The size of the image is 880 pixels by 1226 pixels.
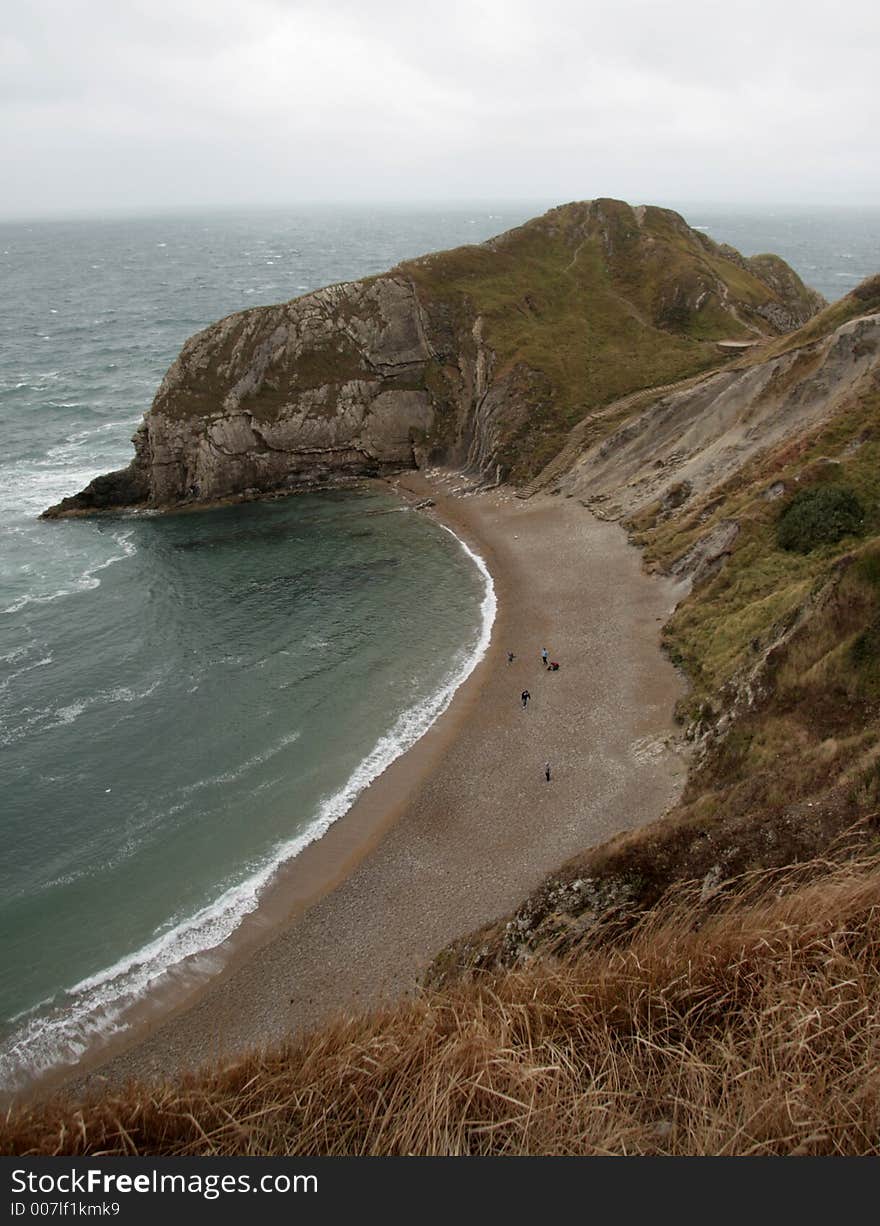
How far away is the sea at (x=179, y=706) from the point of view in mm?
28172

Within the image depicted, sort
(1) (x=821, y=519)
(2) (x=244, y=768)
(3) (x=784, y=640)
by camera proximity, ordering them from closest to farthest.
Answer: (3) (x=784, y=640), (2) (x=244, y=768), (1) (x=821, y=519)

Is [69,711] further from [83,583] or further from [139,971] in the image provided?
[83,583]

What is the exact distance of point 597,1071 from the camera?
22.6 feet

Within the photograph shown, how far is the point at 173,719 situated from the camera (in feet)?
135

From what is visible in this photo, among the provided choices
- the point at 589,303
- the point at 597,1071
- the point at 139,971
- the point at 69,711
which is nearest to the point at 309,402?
the point at 589,303

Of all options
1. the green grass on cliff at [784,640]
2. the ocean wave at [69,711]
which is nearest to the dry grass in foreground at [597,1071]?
the green grass on cliff at [784,640]

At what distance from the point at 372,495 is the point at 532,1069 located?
233 feet

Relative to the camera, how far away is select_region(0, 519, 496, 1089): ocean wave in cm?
2425

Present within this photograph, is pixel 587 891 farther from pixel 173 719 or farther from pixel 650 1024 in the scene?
pixel 173 719

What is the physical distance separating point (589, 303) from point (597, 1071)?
95.7m

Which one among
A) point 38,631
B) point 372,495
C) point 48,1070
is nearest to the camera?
point 48,1070

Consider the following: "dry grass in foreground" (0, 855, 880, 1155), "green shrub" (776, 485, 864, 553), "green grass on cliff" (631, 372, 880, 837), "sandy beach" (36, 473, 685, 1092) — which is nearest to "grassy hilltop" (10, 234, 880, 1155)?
"dry grass in foreground" (0, 855, 880, 1155)

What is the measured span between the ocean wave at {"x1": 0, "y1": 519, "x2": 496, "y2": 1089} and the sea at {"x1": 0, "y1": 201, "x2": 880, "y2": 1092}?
73 millimetres

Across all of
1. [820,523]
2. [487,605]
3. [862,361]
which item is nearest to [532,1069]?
[820,523]
